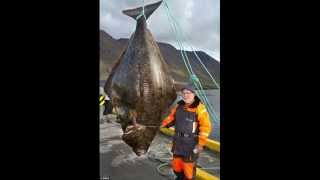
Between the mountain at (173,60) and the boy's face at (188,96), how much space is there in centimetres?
7

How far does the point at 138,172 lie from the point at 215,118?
665mm

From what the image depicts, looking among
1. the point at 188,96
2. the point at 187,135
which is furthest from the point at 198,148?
the point at 188,96

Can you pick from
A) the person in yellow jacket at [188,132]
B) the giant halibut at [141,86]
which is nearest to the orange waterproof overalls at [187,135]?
the person in yellow jacket at [188,132]

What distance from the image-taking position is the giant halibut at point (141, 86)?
283 centimetres

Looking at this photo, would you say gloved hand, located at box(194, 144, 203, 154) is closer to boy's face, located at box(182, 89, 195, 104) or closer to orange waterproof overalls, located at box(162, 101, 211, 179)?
Result: orange waterproof overalls, located at box(162, 101, 211, 179)

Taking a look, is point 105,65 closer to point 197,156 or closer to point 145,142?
point 145,142

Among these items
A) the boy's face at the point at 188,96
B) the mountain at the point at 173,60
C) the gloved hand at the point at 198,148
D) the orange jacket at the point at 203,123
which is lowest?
the gloved hand at the point at 198,148

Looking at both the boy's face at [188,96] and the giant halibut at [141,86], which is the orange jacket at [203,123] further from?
the giant halibut at [141,86]

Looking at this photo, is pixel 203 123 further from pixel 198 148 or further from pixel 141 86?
pixel 141 86

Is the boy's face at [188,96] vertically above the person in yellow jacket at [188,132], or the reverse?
the boy's face at [188,96]

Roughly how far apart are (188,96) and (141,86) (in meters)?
0.34

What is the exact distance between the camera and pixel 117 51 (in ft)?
9.34

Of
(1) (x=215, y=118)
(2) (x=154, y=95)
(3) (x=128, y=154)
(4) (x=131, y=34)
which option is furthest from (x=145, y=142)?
(4) (x=131, y=34)

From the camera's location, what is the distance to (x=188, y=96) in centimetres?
283
